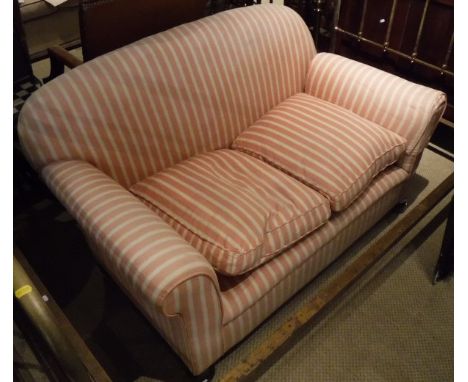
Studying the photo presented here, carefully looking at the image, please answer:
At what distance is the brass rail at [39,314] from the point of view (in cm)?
75

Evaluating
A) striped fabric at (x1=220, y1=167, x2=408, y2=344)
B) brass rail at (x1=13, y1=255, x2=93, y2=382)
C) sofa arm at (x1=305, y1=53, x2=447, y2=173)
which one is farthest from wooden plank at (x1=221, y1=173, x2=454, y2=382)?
brass rail at (x1=13, y1=255, x2=93, y2=382)

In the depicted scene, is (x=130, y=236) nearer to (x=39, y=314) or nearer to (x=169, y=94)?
(x=39, y=314)

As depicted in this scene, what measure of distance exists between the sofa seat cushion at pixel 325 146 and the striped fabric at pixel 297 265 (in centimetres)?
7

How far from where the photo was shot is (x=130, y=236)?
1.13 m

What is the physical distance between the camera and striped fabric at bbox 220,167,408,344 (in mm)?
1315

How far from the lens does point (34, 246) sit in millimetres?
1896

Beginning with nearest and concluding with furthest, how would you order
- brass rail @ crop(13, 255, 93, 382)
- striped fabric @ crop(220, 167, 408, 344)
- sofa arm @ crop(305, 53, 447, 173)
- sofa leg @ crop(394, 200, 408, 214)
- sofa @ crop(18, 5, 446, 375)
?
brass rail @ crop(13, 255, 93, 382) → sofa @ crop(18, 5, 446, 375) → striped fabric @ crop(220, 167, 408, 344) → sofa arm @ crop(305, 53, 447, 173) → sofa leg @ crop(394, 200, 408, 214)

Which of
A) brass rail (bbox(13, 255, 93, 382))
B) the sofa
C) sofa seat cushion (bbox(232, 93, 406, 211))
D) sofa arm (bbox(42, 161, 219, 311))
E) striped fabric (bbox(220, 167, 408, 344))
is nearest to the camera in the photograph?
brass rail (bbox(13, 255, 93, 382))

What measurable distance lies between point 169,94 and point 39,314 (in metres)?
0.93

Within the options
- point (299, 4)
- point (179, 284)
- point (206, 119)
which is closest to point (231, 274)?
point (179, 284)

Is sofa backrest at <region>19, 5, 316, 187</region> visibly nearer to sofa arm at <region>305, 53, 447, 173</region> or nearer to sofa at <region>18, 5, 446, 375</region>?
sofa at <region>18, 5, 446, 375</region>

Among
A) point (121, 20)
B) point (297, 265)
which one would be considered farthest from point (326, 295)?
point (121, 20)

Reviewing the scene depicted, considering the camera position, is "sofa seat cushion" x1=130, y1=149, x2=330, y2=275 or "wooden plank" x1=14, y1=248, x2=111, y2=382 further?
"sofa seat cushion" x1=130, y1=149, x2=330, y2=275

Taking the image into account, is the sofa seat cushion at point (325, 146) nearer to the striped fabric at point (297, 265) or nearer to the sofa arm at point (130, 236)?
the striped fabric at point (297, 265)
